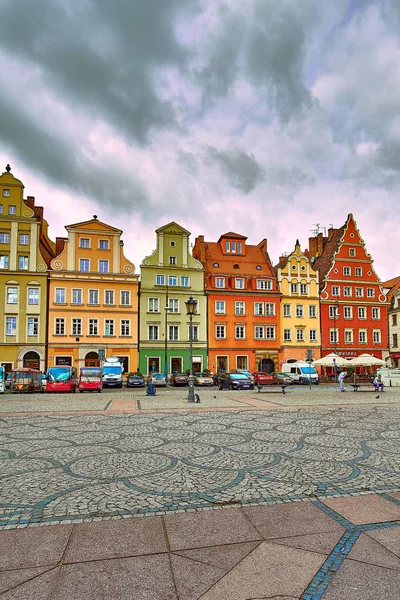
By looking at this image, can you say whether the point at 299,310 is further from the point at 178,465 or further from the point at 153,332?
the point at 178,465

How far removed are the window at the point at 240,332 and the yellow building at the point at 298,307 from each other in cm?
516

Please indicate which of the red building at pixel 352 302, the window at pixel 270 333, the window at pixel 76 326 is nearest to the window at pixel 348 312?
the red building at pixel 352 302

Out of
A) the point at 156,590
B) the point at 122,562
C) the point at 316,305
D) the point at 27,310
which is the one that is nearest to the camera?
the point at 156,590

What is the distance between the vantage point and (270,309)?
54281mm

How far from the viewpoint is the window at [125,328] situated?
48844mm

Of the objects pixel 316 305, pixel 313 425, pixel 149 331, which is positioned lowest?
pixel 313 425

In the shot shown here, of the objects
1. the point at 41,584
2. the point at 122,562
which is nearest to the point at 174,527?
the point at 122,562

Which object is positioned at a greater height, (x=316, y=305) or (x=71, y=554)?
(x=316, y=305)

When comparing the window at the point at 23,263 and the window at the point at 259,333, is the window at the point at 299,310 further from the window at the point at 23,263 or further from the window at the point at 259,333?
the window at the point at 23,263

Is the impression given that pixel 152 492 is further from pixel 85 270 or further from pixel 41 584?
pixel 85 270

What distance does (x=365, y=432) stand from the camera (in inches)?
456

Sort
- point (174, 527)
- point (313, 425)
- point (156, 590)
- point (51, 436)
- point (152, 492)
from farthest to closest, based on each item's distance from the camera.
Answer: point (313, 425)
point (51, 436)
point (152, 492)
point (174, 527)
point (156, 590)

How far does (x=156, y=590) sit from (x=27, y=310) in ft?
152

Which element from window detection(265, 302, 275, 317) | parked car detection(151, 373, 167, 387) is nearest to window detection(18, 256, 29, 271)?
parked car detection(151, 373, 167, 387)
